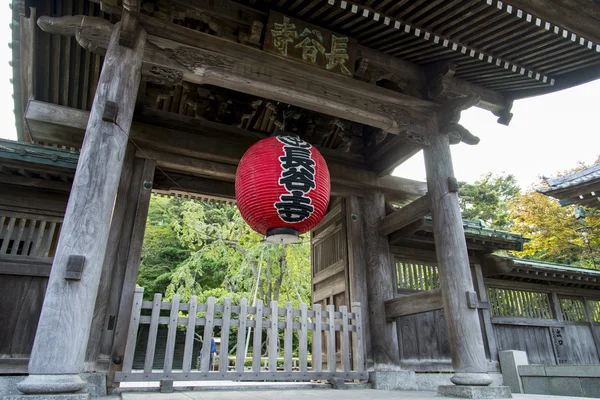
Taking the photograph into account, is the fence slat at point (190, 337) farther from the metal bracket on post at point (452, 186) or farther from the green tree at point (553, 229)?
the green tree at point (553, 229)

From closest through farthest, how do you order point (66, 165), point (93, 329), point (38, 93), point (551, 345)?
point (93, 329)
point (66, 165)
point (38, 93)
point (551, 345)

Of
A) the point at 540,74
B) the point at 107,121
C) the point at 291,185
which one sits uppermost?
the point at 540,74

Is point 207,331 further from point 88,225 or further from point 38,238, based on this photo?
point 38,238

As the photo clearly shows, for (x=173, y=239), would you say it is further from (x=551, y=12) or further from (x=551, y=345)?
(x=551, y=12)

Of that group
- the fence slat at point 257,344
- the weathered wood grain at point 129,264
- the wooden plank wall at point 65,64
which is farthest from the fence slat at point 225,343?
the wooden plank wall at point 65,64

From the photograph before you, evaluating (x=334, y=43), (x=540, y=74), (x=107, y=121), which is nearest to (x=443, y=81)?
(x=540, y=74)

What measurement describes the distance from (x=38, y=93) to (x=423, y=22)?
230 inches

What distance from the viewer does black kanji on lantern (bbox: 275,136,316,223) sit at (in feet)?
15.0

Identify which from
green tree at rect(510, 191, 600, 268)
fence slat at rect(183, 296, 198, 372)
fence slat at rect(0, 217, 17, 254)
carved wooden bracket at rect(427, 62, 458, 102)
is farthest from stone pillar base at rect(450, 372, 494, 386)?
green tree at rect(510, 191, 600, 268)

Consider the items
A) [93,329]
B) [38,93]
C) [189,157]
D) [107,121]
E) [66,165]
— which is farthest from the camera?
[189,157]

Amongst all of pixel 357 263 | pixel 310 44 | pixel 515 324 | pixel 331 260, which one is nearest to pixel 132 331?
pixel 357 263

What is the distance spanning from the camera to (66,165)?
18.0 feet

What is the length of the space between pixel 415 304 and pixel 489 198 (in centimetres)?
2285

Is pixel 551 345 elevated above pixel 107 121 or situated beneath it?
situated beneath
